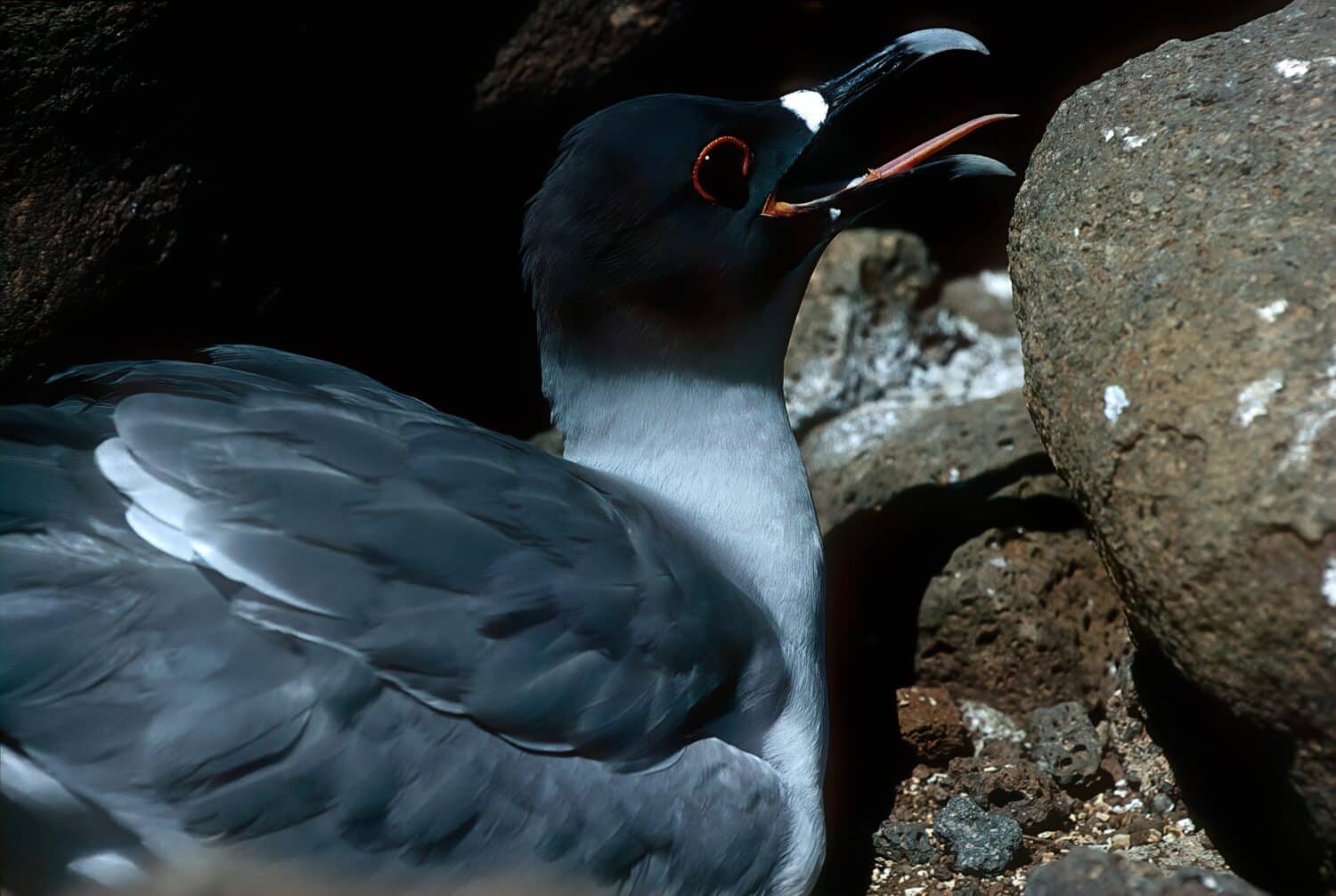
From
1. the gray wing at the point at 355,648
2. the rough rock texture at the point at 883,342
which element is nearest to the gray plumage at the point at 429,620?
the gray wing at the point at 355,648

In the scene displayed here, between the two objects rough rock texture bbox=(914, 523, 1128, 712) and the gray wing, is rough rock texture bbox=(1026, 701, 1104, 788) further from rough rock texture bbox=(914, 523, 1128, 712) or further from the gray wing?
the gray wing

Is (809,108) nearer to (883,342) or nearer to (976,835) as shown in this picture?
(976,835)

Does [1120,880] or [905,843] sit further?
[905,843]

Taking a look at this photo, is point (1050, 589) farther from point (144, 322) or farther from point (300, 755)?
point (144, 322)

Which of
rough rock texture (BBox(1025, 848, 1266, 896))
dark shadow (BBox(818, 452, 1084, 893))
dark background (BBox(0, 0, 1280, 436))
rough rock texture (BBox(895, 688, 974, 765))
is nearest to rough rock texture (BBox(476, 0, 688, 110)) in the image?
dark background (BBox(0, 0, 1280, 436))

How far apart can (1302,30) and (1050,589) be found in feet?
5.04

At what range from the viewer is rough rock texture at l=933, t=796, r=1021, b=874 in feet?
9.43

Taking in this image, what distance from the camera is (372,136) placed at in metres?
3.76

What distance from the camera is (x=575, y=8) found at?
3.99 m

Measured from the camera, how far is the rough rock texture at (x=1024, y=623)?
133 inches

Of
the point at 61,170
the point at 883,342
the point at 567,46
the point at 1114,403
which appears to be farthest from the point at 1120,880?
the point at 883,342

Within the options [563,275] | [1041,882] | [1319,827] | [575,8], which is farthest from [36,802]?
[575,8]

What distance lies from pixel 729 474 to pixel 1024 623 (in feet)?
3.38

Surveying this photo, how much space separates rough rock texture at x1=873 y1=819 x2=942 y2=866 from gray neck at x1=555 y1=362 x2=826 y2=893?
0.42 m
